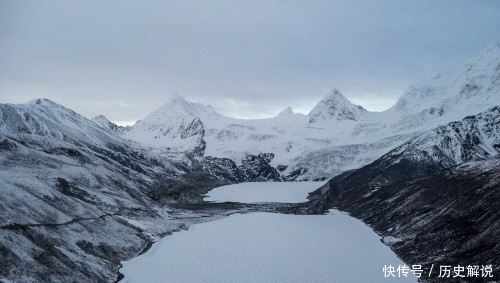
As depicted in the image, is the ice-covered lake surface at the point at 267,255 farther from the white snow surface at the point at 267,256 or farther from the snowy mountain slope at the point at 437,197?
the snowy mountain slope at the point at 437,197

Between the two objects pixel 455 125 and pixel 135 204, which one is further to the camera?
pixel 455 125

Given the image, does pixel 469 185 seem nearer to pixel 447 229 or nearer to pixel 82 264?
pixel 447 229

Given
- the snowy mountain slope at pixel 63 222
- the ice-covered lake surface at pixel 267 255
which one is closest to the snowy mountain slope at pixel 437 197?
the ice-covered lake surface at pixel 267 255

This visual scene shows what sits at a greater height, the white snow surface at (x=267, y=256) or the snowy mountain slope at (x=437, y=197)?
the snowy mountain slope at (x=437, y=197)

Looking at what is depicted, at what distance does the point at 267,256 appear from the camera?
79.1m

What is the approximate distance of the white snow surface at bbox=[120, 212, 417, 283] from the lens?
6500 centimetres

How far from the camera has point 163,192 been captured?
174750 millimetres

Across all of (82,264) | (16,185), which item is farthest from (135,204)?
(82,264)

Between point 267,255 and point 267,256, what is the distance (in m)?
0.88

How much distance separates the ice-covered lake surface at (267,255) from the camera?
6506cm

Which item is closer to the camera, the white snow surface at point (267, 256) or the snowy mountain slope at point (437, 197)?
the white snow surface at point (267, 256)

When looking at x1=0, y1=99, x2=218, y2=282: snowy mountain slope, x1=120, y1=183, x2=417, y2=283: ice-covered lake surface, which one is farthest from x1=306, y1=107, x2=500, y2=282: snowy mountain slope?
x1=0, y1=99, x2=218, y2=282: snowy mountain slope

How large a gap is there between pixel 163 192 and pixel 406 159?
96396mm

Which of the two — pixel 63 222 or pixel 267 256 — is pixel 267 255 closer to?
pixel 267 256
